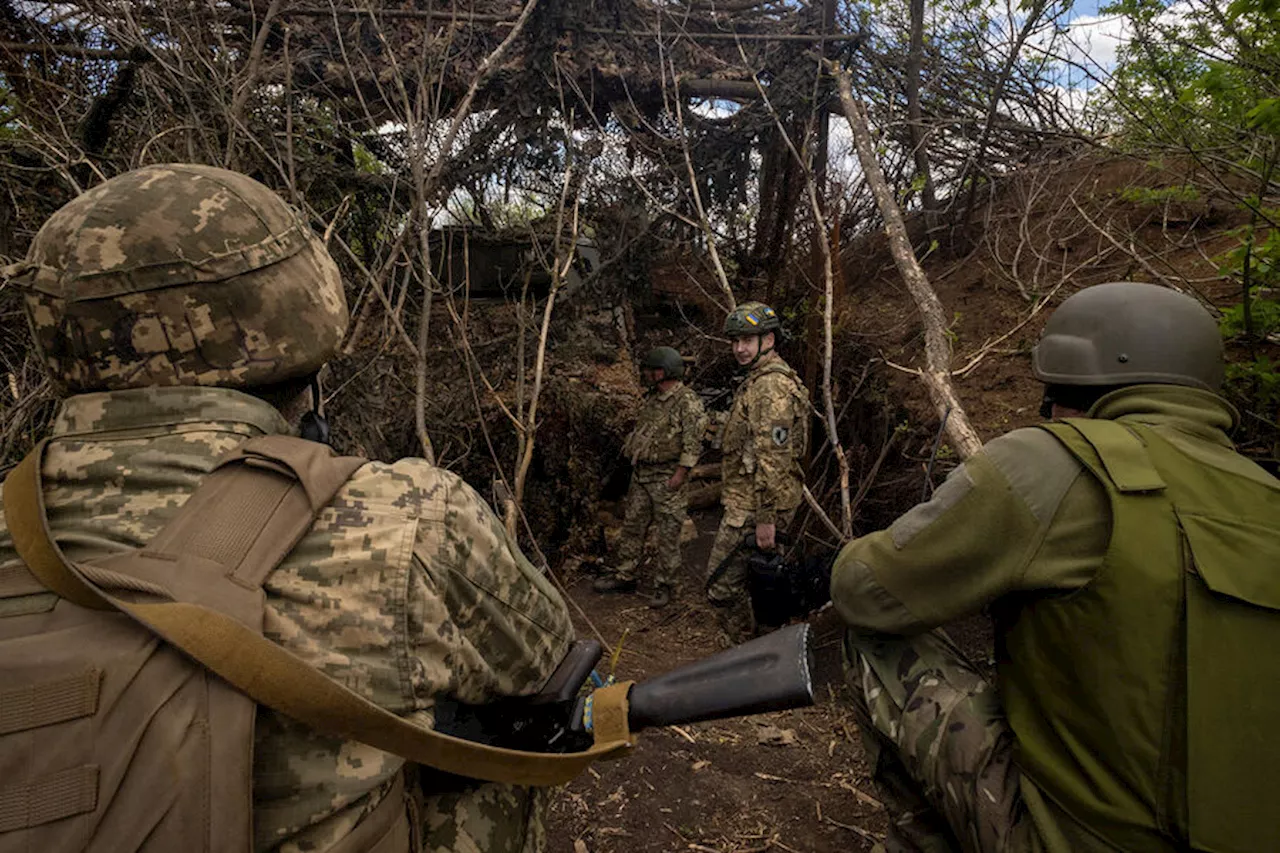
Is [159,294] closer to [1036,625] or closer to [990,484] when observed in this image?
[990,484]

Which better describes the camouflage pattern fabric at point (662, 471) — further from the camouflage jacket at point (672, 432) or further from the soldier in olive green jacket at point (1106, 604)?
the soldier in olive green jacket at point (1106, 604)

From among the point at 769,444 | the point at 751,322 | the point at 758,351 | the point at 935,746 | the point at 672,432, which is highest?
the point at 751,322

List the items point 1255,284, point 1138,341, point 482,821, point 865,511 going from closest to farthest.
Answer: point 482,821 → point 1138,341 → point 1255,284 → point 865,511

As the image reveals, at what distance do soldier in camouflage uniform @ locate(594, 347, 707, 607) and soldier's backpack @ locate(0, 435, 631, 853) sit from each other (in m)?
5.39

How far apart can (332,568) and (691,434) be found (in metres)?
5.43

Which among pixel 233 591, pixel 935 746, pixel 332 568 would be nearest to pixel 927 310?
pixel 935 746

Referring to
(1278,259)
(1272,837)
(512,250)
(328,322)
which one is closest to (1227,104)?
(1278,259)

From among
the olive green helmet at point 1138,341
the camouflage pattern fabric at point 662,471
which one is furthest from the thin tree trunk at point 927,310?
the camouflage pattern fabric at point 662,471

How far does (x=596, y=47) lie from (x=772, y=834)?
6710 mm

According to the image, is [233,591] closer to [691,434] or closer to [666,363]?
[691,434]

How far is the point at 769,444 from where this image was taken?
→ 5.08 metres

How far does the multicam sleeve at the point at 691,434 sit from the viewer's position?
639cm

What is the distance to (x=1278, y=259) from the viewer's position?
3.01 metres

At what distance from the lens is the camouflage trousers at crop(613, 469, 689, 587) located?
636 cm
